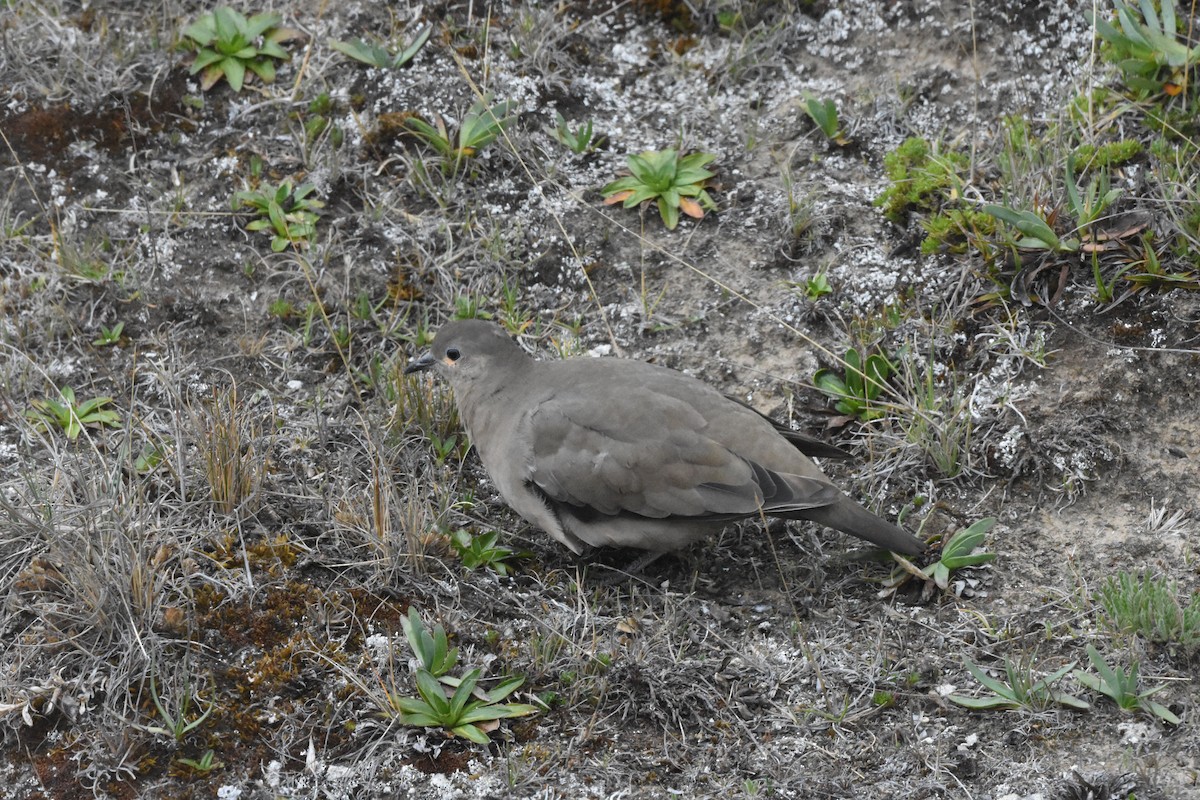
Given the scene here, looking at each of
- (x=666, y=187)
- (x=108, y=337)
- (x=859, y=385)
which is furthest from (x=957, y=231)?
(x=108, y=337)

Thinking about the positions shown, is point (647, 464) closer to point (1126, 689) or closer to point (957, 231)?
point (1126, 689)

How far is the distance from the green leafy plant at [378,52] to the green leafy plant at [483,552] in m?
3.12

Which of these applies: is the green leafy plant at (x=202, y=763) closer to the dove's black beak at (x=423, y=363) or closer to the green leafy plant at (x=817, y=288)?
the dove's black beak at (x=423, y=363)

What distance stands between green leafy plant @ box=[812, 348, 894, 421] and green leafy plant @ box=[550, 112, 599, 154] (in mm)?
2014

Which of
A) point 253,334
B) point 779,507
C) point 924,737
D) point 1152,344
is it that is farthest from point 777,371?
point 253,334

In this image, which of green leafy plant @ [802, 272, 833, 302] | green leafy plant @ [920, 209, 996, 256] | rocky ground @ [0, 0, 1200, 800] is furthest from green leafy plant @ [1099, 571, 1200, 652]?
green leafy plant @ [802, 272, 833, 302]

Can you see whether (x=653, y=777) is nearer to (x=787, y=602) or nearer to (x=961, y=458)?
(x=787, y=602)

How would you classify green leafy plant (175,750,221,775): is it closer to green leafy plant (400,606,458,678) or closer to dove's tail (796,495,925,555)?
green leafy plant (400,606,458,678)

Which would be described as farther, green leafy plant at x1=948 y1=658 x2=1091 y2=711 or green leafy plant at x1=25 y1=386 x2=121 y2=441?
green leafy plant at x1=25 y1=386 x2=121 y2=441

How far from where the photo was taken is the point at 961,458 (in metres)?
5.36

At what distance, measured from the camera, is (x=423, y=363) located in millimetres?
5824

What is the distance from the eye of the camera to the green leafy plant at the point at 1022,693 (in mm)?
4309

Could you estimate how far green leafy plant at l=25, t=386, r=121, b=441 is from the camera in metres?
5.64

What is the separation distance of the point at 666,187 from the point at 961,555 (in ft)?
8.80
